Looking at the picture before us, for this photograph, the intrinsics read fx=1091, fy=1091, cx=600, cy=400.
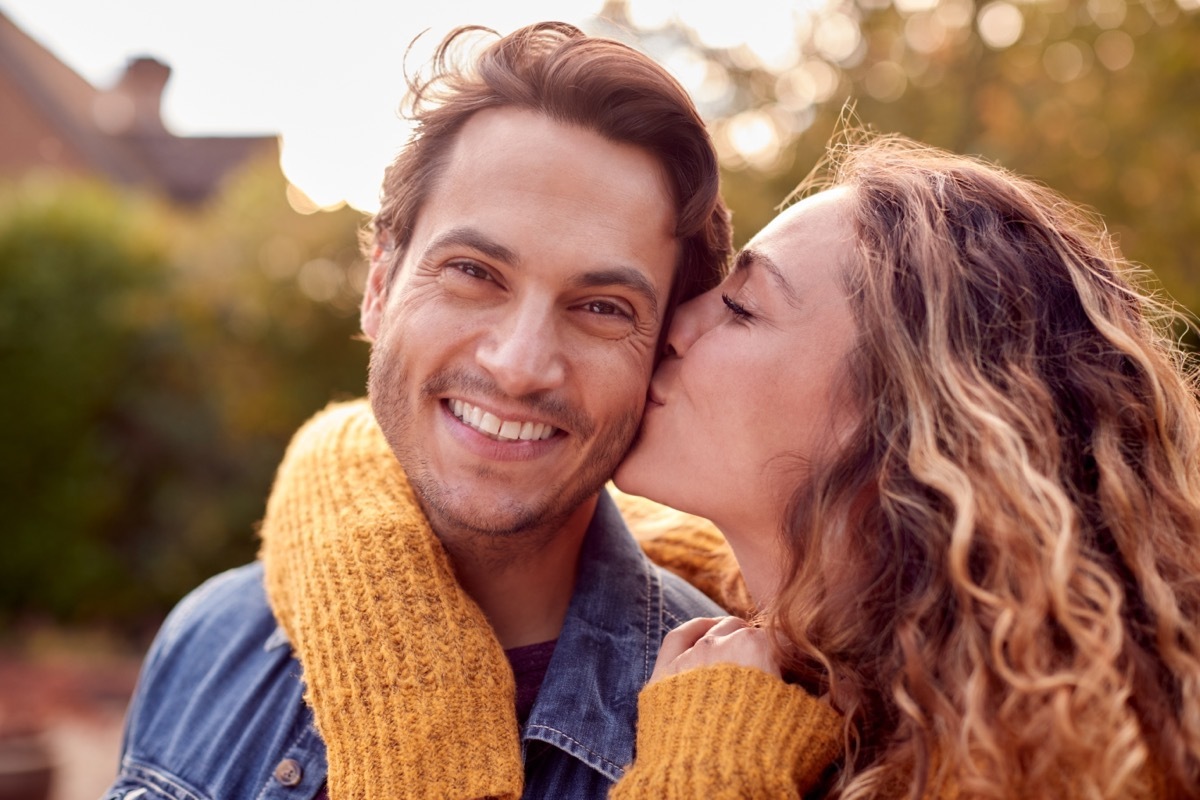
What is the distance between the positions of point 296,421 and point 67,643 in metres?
2.67

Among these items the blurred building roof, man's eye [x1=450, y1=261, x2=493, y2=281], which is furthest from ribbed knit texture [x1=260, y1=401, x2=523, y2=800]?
the blurred building roof

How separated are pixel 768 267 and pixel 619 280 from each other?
32 cm

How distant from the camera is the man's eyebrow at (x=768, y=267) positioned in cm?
230

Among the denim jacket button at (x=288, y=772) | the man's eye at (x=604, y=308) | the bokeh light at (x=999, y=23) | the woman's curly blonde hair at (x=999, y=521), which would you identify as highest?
the bokeh light at (x=999, y=23)

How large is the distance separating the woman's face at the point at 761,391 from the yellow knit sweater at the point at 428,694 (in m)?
0.42

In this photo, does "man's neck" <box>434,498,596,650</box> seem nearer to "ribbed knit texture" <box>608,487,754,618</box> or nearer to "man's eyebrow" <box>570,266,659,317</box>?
"ribbed knit texture" <box>608,487,754,618</box>

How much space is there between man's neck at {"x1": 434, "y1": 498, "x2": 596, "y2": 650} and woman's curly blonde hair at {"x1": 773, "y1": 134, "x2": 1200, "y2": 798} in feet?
1.93

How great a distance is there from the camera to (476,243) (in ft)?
7.53

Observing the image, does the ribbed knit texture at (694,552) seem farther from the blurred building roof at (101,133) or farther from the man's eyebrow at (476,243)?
the blurred building roof at (101,133)

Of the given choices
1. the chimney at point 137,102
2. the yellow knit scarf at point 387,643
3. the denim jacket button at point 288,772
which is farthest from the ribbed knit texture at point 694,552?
the chimney at point 137,102

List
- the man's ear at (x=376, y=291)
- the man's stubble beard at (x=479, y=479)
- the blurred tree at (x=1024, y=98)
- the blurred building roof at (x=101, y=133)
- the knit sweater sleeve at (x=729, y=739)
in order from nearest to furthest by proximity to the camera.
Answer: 1. the knit sweater sleeve at (x=729, y=739)
2. the man's stubble beard at (x=479, y=479)
3. the man's ear at (x=376, y=291)
4. the blurred tree at (x=1024, y=98)
5. the blurred building roof at (x=101, y=133)

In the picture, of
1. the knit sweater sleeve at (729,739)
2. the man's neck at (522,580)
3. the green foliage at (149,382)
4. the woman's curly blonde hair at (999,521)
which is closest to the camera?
the woman's curly blonde hair at (999,521)

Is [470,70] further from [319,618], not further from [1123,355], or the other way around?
[1123,355]

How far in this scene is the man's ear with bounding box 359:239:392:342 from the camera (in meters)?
2.71
